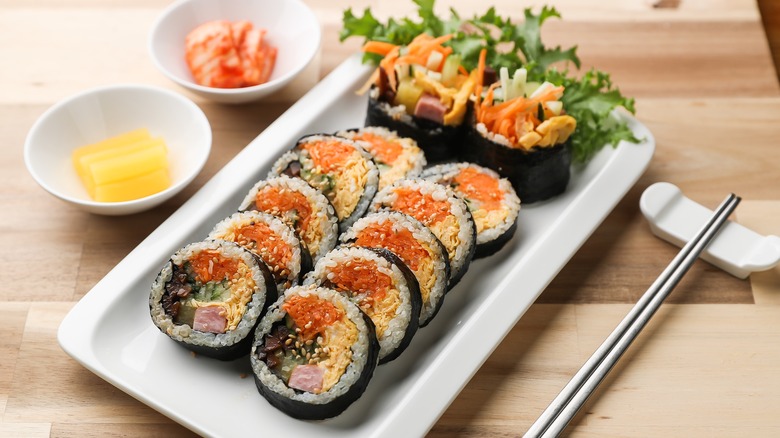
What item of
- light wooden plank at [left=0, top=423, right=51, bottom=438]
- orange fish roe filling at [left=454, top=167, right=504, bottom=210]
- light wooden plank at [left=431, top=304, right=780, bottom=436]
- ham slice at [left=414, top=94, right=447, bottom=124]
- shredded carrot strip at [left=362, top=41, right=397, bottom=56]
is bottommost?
light wooden plank at [left=0, top=423, right=51, bottom=438]

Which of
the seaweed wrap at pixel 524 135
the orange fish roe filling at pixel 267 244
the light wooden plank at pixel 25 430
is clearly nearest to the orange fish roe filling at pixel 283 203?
the orange fish roe filling at pixel 267 244

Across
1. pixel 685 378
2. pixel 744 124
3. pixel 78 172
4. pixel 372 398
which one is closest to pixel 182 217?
pixel 78 172

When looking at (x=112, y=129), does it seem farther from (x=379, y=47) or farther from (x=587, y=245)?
(x=587, y=245)

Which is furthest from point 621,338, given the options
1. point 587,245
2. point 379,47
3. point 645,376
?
point 379,47

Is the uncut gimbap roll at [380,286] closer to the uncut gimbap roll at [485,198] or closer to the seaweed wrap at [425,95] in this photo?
the uncut gimbap roll at [485,198]

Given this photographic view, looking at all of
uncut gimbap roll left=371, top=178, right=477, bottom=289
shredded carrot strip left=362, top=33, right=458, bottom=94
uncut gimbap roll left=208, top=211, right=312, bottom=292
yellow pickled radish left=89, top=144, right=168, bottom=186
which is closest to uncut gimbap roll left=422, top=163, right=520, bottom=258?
uncut gimbap roll left=371, top=178, right=477, bottom=289

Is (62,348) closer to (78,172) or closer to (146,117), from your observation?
(78,172)

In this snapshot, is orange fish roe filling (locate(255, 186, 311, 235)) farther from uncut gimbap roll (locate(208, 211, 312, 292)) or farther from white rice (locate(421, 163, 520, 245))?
white rice (locate(421, 163, 520, 245))
